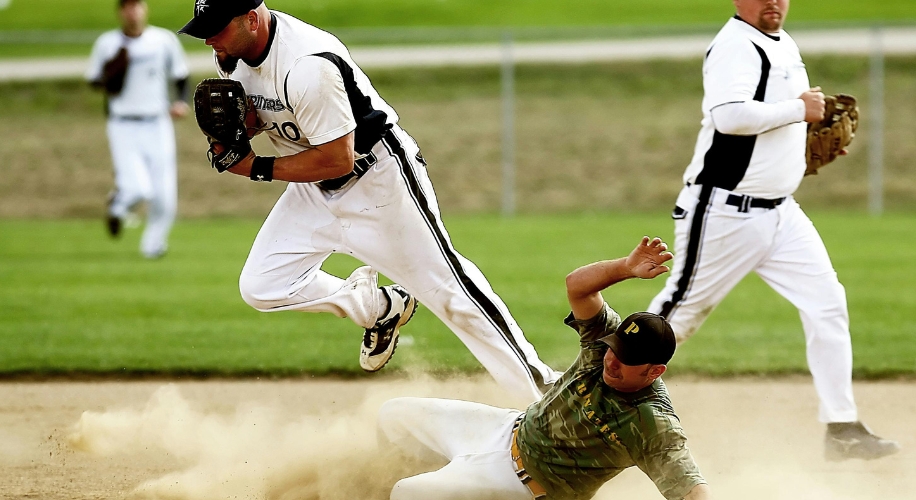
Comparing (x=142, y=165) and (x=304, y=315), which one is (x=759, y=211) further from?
(x=142, y=165)

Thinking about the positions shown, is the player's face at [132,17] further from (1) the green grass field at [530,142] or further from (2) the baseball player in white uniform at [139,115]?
(1) the green grass field at [530,142]

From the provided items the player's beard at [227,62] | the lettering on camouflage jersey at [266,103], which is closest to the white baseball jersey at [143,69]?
the player's beard at [227,62]

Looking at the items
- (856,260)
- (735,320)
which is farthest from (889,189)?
(735,320)

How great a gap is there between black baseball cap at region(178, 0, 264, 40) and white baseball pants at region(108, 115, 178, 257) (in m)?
7.89

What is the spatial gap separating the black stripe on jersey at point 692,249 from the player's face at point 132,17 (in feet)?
27.8

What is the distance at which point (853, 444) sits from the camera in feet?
18.1

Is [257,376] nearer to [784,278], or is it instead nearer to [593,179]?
[784,278]

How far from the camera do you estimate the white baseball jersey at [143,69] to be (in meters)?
12.6

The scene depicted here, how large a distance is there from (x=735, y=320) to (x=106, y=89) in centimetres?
739

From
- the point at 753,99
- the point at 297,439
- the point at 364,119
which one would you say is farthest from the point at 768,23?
the point at 297,439

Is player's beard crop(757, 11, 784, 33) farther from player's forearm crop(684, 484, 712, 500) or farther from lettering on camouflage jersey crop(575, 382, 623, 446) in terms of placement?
player's forearm crop(684, 484, 712, 500)

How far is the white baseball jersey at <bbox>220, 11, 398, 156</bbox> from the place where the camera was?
4926 millimetres

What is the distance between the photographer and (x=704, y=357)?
322 inches

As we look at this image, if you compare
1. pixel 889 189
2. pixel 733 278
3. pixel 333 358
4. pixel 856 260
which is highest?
pixel 733 278
